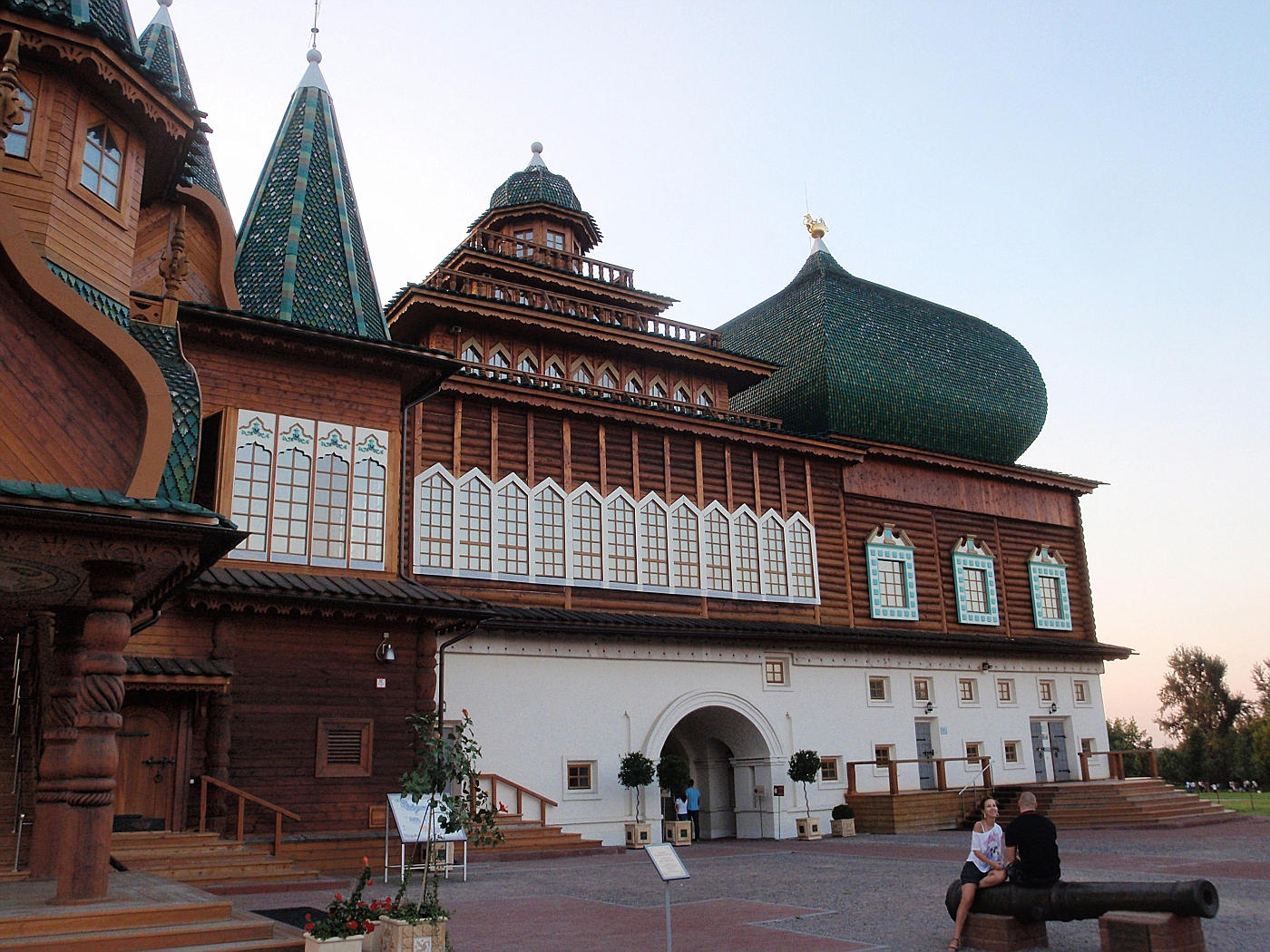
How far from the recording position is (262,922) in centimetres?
852

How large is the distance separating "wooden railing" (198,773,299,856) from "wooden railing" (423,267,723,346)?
1158 centimetres

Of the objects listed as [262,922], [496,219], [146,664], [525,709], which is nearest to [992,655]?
[525,709]

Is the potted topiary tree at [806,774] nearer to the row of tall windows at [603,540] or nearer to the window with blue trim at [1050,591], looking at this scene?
the row of tall windows at [603,540]

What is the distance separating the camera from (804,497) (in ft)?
88.3

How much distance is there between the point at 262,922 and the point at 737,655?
16336 millimetres

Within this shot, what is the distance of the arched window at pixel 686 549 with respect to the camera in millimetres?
24016

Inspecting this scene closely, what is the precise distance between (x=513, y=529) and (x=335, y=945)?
14.1 meters

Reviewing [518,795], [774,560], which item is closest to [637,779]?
[518,795]

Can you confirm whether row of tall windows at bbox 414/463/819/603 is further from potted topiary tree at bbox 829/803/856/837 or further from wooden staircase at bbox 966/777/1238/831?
wooden staircase at bbox 966/777/1238/831

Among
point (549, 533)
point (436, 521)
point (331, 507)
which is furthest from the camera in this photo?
point (549, 533)

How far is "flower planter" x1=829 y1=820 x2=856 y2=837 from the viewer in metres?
23.8

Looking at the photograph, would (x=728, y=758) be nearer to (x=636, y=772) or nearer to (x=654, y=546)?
(x=636, y=772)

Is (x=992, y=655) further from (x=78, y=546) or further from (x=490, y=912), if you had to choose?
A: (x=78, y=546)

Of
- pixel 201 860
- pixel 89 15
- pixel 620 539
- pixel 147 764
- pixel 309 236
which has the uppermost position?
pixel 309 236
